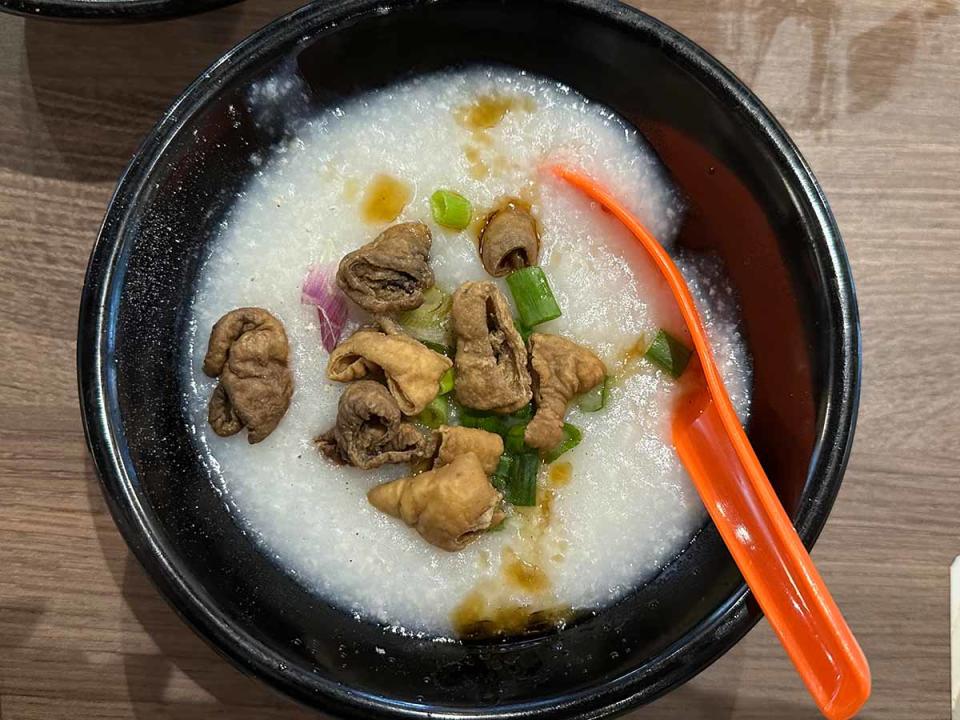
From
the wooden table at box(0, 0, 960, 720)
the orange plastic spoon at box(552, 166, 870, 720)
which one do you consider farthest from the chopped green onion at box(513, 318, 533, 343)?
the wooden table at box(0, 0, 960, 720)

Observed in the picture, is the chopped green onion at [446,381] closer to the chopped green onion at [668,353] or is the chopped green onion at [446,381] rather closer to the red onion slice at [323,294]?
the red onion slice at [323,294]

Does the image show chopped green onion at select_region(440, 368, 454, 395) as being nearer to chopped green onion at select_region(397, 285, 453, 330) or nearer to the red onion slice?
chopped green onion at select_region(397, 285, 453, 330)

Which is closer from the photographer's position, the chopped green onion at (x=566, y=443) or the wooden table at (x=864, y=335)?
the chopped green onion at (x=566, y=443)

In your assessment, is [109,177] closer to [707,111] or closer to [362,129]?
[362,129]

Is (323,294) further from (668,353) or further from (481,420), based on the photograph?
(668,353)

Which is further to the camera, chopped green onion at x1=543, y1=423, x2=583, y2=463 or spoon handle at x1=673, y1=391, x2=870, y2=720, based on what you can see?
chopped green onion at x1=543, y1=423, x2=583, y2=463

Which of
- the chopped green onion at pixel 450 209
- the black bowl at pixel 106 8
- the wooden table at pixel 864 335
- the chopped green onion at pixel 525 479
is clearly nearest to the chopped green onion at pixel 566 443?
the chopped green onion at pixel 525 479

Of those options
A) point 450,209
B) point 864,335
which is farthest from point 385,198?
point 864,335
